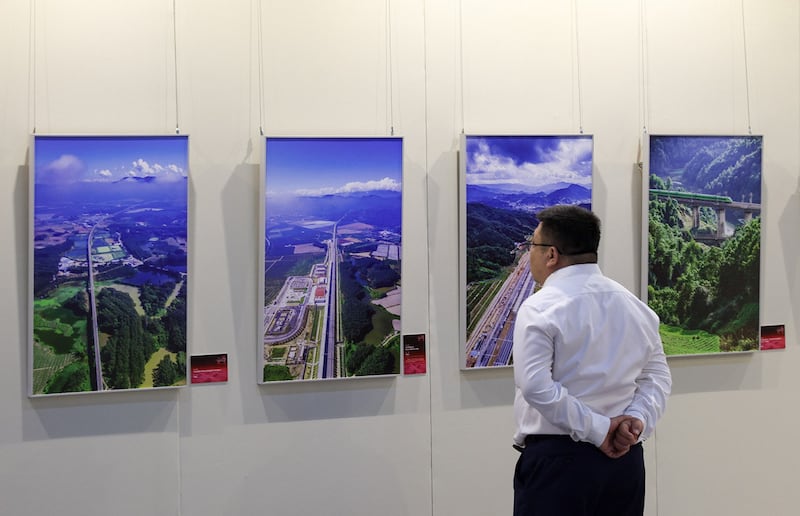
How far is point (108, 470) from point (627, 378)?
211cm

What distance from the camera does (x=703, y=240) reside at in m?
3.47

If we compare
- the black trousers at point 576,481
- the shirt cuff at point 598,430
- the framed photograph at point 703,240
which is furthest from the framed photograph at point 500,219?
the shirt cuff at point 598,430

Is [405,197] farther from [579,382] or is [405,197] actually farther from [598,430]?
[598,430]

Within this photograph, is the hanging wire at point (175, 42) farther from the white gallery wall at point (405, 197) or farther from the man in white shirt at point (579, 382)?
the man in white shirt at point (579, 382)

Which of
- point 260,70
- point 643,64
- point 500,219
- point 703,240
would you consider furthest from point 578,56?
point 260,70

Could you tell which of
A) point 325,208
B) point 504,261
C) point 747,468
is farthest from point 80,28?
point 747,468

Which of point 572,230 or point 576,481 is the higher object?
point 572,230

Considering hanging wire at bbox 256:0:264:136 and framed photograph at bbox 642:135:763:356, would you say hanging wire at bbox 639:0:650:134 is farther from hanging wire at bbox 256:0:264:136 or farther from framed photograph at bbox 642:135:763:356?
hanging wire at bbox 256:0:264:136

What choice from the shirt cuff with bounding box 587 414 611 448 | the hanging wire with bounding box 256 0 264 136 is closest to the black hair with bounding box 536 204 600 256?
the shirt cuff with bounding box 587 414 611 448

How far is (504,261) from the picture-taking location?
329 cm

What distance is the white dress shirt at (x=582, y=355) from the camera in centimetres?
215

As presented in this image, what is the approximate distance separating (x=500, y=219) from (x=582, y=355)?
1.18 m

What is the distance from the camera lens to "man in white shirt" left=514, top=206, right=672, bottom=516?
2.16 metres

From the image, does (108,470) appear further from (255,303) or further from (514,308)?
(514,308)
